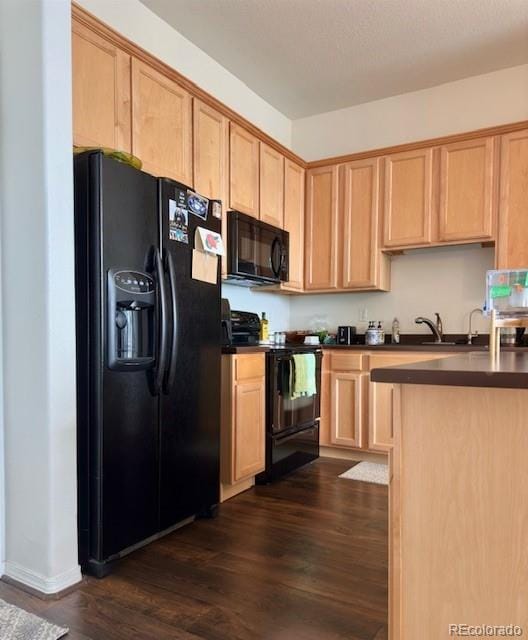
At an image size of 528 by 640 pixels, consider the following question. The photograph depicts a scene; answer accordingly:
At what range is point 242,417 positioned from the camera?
9.28ft

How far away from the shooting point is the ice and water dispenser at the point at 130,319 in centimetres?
191

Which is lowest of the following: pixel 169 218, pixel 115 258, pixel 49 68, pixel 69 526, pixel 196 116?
pixel 69 526

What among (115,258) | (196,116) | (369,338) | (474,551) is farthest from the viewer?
(369,338)

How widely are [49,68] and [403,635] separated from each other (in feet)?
7.21

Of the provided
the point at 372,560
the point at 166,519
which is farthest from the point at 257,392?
the point at 372,560

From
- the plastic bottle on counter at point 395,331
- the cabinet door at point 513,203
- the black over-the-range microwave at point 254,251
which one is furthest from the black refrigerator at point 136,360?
the cabinet door at point 513,203

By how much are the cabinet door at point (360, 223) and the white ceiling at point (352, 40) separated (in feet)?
2.26

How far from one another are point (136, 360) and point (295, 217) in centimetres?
243

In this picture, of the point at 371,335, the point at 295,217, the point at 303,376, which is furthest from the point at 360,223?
the point at 303,376

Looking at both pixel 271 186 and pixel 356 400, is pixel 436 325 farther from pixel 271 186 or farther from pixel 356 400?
pixel 271 186

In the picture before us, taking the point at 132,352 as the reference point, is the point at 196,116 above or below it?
above

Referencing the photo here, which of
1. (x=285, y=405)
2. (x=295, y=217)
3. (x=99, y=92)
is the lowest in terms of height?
(x=285, y=405)

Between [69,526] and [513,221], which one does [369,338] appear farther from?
A: [69,526]

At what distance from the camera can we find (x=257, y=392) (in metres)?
2.98
